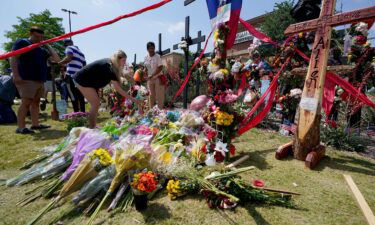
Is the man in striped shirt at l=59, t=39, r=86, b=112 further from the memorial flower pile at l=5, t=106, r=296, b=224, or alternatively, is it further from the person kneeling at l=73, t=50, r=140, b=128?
the memorial flower pile at l=5, t=106, r=296, b=224

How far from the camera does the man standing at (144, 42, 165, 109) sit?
5.21 m

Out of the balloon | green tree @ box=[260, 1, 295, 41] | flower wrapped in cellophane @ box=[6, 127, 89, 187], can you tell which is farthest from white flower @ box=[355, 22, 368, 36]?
green tree @ box=[260, 1, 295, 41]

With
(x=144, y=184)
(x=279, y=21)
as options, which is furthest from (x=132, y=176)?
(x=279, y=21)

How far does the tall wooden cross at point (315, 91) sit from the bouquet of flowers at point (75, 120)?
11.3 ft

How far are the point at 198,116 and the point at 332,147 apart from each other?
2386 mm

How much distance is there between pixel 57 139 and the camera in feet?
11.2

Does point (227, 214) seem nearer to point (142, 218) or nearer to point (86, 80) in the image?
point (142, 218)

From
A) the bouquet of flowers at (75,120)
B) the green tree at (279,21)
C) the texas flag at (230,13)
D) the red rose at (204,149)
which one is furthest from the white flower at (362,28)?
the green tree at (279,21)

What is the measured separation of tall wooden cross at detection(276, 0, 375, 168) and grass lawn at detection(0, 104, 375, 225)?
6.9 inches

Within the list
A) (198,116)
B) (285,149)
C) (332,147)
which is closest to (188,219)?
(198,116)

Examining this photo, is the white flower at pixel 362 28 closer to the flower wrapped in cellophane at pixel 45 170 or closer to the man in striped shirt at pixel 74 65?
the flower wrapped in cellophane at pixel 45 170

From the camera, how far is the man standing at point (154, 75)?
17.1 ft

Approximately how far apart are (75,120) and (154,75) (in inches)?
90.9

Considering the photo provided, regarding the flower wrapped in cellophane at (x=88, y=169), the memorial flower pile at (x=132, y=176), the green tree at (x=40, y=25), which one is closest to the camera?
the memorial flower pile at (x=132, y=176)
